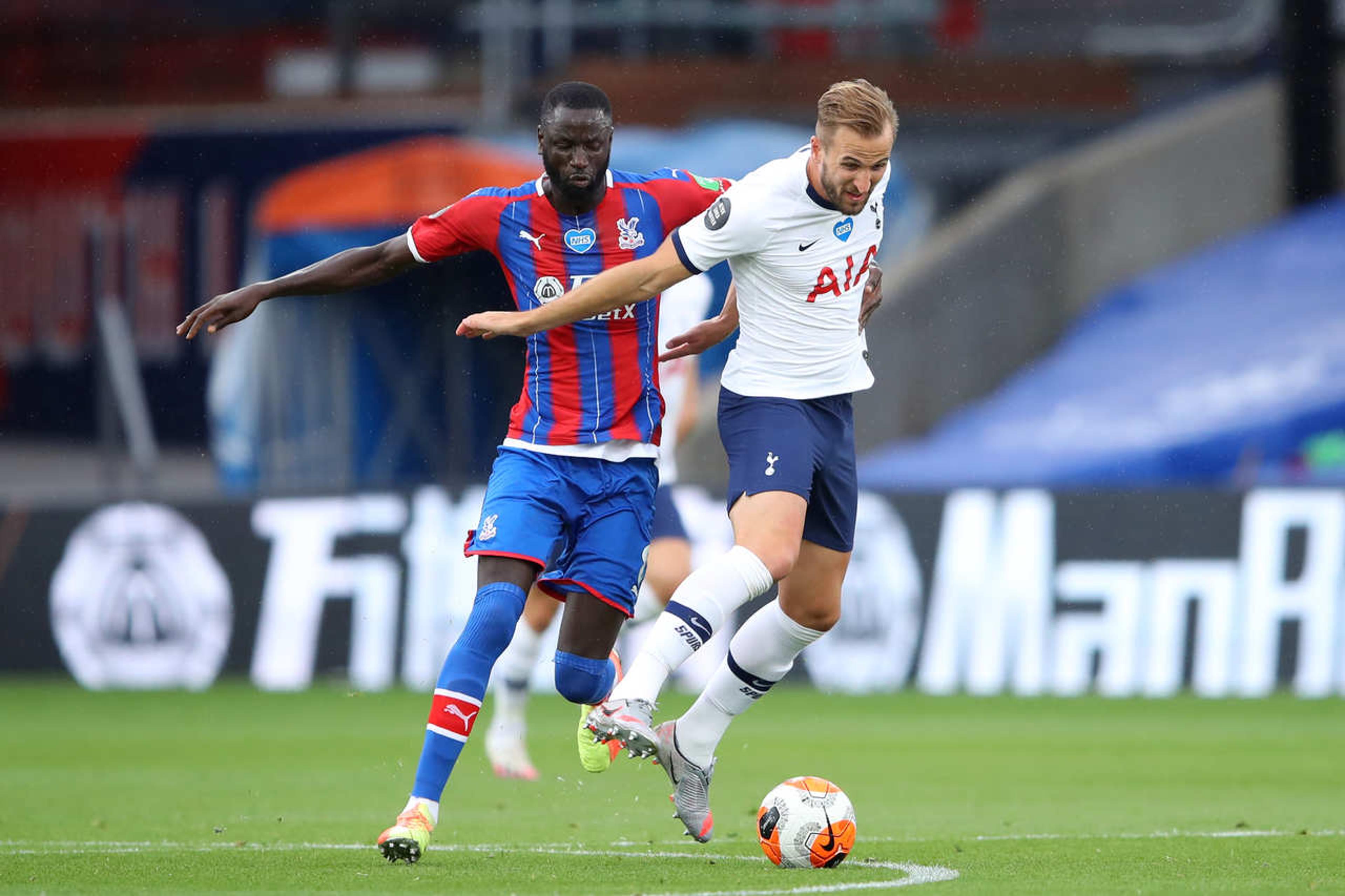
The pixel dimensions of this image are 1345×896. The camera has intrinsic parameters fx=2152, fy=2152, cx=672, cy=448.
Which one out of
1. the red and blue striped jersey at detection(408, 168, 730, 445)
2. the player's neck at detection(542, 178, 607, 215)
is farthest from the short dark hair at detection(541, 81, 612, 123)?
the red and blue striped jersey at detection(408, 168, 730, 445)

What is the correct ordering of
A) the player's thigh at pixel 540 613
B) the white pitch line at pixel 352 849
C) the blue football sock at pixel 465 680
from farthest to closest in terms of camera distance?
1. the player's thigh at pixel 540 613
2. the white pitch line at pixel 352 849
3. the blue football sock at pixel 465 680

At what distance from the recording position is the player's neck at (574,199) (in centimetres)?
720

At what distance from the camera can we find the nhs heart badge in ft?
23.9

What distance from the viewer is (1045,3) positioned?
2278 centimetres

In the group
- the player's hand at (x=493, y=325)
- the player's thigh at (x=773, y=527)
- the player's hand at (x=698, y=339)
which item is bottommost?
the player's thigh at (x=773, y=527)

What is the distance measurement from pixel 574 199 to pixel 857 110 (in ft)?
3.30

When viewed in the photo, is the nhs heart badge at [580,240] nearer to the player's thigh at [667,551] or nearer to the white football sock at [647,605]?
the player's thigh at [667,551]

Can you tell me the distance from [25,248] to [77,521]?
7.98 meters

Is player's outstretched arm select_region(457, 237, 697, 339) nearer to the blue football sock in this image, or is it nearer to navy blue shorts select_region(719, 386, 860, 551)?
navy blue shorts select_region(719, 386, 860, 551)

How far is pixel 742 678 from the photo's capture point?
24.3ft

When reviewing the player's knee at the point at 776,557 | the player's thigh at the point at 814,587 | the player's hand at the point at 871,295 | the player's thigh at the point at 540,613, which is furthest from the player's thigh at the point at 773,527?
the player's thigh at the point at 540,613

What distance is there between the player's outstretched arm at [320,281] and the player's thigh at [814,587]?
1.67 m

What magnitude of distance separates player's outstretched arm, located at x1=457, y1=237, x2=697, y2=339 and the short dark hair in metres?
0.53

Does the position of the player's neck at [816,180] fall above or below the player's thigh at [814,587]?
above
